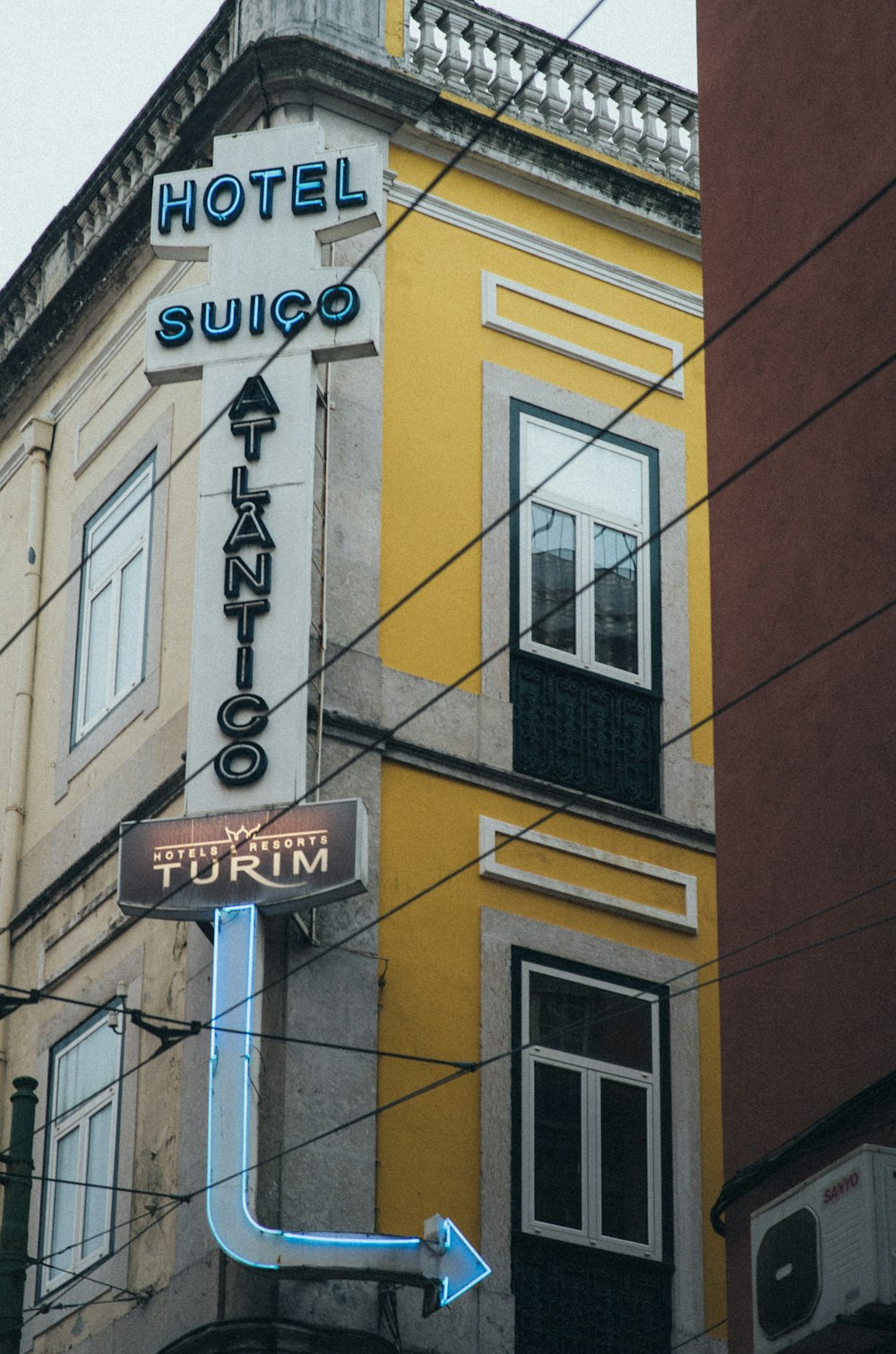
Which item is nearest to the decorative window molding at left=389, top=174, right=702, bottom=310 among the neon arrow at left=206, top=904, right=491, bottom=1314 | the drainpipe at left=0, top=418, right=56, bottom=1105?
the drainpipe at left=0, top=418, right=56, bottom=1105

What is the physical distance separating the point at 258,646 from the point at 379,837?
1.56 metres

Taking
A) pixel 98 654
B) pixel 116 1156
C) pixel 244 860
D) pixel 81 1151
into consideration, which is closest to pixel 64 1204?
pixel 81 1151

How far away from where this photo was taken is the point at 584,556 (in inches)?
781

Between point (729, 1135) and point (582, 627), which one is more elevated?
point (582, 627)

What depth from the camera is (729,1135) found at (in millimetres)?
13430

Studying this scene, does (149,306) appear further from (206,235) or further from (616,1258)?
Result: (616,1258)

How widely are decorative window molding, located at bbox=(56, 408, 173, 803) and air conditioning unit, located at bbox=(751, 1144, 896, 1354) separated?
25.2ft

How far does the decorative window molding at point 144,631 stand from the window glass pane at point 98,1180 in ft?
9.38

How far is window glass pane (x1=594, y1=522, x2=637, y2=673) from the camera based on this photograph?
64.6ft

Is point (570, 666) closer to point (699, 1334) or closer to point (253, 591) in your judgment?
point (253, 591)

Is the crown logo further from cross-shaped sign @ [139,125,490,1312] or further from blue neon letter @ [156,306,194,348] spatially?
blue neon letter @ [156,306,194,348]

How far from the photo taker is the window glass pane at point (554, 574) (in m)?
19.4

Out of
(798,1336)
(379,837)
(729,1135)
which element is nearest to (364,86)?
(379,837)

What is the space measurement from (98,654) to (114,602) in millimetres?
420
